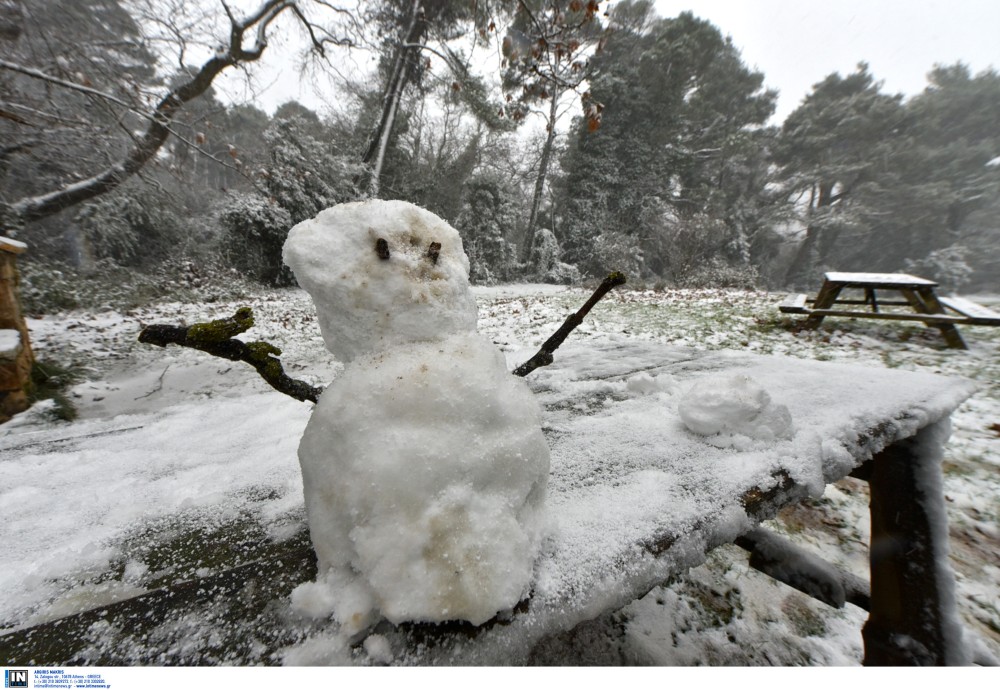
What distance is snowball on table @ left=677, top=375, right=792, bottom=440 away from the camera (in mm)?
1041

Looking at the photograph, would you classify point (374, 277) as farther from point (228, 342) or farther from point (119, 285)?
point (119, 285)

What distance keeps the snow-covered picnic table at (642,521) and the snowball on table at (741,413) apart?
2cm

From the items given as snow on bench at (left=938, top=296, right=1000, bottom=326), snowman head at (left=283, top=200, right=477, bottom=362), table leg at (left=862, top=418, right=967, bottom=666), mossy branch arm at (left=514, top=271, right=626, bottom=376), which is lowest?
table leg at (left=862, top=418, right=967, bottom=666)

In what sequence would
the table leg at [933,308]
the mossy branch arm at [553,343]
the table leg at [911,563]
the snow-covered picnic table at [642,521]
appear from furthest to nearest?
the table leg at [933,308] < the table leg at [911,563] < the mossy branch arm at [553,343] < the snow-covered picnic table at [642,521]

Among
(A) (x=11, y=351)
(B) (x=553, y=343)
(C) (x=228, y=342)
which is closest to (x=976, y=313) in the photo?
(B) (x=553, y=343)

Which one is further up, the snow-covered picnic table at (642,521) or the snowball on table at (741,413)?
the snowball on table at (741,413)

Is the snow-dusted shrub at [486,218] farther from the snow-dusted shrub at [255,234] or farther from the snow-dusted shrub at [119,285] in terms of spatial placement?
the snow-dusted shrub at [119,285]

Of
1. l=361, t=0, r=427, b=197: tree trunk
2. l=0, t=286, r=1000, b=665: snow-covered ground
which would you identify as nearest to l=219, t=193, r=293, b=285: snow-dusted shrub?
l=361, t=0, r=427, b=197: tree trunk

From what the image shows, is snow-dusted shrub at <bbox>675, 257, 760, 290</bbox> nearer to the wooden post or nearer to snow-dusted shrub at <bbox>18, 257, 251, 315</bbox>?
snow-dusted shrub at <bbox>18, 257, 251, 315</bbox>

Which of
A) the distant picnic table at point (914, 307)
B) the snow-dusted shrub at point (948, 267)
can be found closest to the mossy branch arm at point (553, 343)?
the distant picnic table at point (914, 307)

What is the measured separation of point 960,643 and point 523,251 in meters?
12.9

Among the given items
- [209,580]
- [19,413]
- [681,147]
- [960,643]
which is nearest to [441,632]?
[209,580]

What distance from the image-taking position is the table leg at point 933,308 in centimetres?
453

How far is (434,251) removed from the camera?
0.76m
